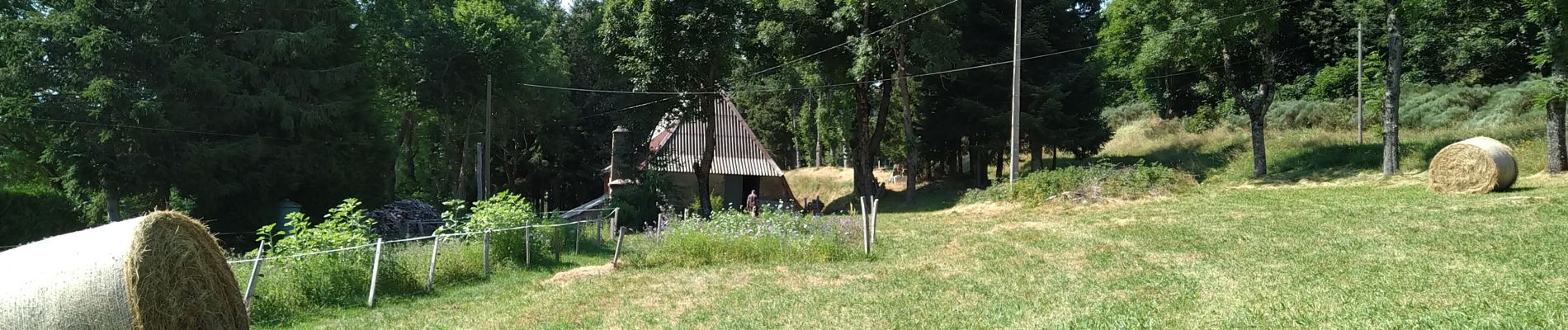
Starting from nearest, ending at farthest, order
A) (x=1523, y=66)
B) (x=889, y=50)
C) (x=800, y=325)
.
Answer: (x=800, y=325) < (x=889, y=50) < (x=1523, y=66)

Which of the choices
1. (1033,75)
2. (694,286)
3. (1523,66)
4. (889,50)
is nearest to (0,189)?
(694,286)

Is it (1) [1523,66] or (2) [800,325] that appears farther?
(1) [1523,66]

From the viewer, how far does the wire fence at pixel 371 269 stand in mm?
11930

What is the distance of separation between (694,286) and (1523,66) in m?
39.0

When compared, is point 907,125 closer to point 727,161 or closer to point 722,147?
point 727,161

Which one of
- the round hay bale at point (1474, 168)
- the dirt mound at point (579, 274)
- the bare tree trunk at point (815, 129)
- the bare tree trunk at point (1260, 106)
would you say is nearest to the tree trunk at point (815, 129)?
the bare tree trunk at point (815, 129)

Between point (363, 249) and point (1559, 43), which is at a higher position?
point (1559, 43)

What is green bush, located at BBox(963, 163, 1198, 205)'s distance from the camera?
23312mm

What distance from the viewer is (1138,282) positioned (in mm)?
10656

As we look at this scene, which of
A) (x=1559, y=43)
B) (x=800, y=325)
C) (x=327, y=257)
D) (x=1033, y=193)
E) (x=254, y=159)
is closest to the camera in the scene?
(x=800, y=325)

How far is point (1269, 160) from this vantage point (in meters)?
30.8

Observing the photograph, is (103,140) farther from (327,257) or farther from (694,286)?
(694,286)

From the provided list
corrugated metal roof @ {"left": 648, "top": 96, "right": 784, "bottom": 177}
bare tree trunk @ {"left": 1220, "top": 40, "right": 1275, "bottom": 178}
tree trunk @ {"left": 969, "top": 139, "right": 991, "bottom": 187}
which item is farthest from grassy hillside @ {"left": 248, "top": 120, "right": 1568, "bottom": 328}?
corrugated metal roof @ {"left": 648, "top": 96, "right": 784, "bottom": 177}

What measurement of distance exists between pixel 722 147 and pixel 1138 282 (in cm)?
3304
